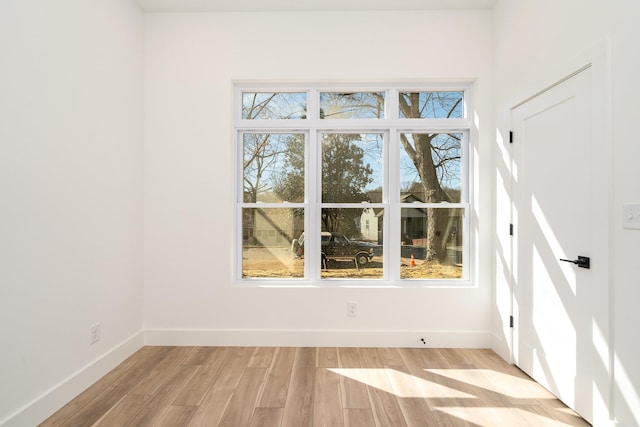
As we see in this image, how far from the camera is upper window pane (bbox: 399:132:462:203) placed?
11.0 ft

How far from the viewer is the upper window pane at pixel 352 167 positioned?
3385 millimetres

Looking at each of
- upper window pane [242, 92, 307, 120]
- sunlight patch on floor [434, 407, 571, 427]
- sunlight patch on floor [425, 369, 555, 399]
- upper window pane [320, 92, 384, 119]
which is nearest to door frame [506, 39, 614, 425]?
sunlight patch on floor [434, 407, 571, 427]

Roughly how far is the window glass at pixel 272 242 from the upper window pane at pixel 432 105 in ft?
5.12

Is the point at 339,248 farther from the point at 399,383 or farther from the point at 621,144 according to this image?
the point at 621,144

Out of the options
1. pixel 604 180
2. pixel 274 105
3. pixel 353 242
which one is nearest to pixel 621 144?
pixel 604 180

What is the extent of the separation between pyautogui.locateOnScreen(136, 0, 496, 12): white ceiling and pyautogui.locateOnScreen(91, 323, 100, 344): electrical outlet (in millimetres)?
2944

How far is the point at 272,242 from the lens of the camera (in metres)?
3.40

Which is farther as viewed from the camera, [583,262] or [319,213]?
[319,213]

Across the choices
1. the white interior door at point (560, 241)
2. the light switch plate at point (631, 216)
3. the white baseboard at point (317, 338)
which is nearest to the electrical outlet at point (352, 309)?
the white baseboard at point (317, 338)

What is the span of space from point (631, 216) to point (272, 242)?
273 centimetres

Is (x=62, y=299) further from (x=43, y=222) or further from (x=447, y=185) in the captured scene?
(x=447, y=185)

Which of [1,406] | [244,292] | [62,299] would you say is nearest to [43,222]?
[62,299]

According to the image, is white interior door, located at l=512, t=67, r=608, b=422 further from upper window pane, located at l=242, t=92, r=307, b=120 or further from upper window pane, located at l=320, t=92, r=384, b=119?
upper window pane, located at l=242, t=92, r=307, b=120

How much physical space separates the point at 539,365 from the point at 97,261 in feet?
11.6
